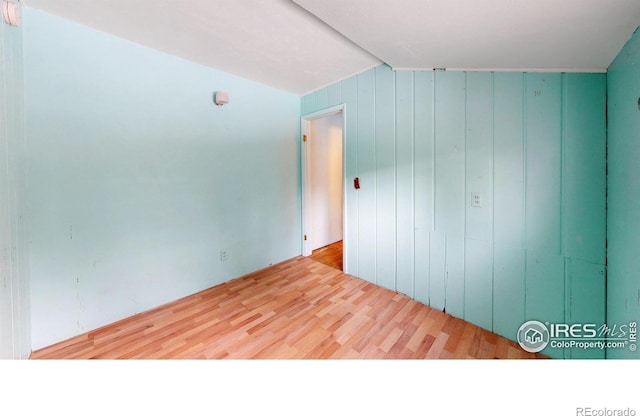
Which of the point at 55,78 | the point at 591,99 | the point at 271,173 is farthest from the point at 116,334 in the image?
the point at 591,99

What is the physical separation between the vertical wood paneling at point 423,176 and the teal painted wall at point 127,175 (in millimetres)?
1741

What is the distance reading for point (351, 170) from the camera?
2.50 m

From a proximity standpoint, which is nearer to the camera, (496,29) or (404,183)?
(496,29)

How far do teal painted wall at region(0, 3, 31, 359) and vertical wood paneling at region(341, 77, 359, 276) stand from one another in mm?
2385

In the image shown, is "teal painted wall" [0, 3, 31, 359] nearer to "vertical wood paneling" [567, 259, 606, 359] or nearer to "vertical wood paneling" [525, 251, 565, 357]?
"vertical wood paneling" [525, 251, 565, 357]

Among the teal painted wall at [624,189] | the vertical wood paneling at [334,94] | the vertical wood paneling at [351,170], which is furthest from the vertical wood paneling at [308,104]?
the teal painted wall at [624,189]

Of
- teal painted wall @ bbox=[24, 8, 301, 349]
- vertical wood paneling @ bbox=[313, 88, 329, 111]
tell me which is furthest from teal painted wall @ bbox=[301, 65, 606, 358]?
teal painted wall @ bbox=[24, 8, 301, 349]

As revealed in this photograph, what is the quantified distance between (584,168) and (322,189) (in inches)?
109

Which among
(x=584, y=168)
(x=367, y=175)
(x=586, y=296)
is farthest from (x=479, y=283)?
(x=367, y=175)

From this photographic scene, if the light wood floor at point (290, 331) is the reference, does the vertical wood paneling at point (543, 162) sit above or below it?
above

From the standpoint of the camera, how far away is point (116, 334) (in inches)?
65.0

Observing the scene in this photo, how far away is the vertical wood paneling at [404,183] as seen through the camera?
199 centimetres

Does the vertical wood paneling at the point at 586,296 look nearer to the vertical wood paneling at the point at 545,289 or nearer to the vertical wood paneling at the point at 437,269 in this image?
the vertical wood paneling at the point at 545,289

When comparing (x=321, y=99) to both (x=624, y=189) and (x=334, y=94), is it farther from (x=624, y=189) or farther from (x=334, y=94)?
(x=624, y=189)
